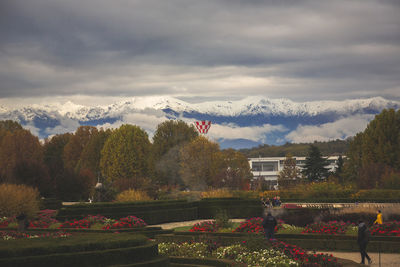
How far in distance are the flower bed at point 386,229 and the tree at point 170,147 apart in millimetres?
51538

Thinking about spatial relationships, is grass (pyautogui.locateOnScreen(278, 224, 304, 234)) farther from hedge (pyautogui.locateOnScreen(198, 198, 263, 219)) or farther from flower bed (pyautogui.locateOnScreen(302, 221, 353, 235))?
hedge (pyautogui.locateOnScreen(198, 198, 263, 219))

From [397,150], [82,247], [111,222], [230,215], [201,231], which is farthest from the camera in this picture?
[397,150]

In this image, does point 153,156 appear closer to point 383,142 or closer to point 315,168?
point 315,168

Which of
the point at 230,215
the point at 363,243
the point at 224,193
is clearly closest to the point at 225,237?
the point at 363,243

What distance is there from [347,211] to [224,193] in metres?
16.7

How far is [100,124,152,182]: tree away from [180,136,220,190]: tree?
5112 mm

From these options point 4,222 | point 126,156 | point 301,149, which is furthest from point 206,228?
point 301,149

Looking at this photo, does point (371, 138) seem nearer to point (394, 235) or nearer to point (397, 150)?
point (397, 150)

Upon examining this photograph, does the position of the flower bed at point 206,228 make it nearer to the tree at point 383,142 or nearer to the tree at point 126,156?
the tree at point 383,142

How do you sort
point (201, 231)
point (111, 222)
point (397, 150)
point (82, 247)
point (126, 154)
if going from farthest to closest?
1. point (126, 154)
2. point (397, 150)
3. point (111, 222)
4. point (201, 231)
5. point (82, 247)

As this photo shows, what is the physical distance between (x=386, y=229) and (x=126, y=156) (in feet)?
171

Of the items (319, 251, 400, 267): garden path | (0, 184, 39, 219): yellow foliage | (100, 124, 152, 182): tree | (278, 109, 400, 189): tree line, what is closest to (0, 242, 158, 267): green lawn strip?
(319, 251, 400, 267): garden path

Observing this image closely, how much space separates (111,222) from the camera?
2731 cm

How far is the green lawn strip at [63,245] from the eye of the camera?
12.7 metres
